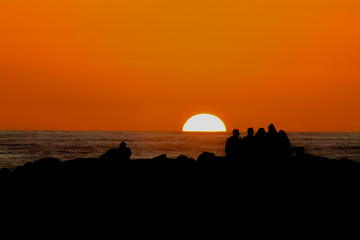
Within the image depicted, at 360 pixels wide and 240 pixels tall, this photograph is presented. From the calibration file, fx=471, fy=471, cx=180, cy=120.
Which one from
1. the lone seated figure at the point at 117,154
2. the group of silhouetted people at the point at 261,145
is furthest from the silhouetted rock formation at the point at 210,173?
the lone seated figure at the point at 117,154

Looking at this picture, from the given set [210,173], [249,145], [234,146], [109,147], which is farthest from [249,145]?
[109,147]

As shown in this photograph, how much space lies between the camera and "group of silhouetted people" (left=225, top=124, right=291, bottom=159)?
16.3 meters

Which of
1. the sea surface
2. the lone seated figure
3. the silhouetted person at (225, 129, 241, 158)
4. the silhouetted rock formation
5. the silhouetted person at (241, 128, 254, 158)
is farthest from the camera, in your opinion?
the sea surface

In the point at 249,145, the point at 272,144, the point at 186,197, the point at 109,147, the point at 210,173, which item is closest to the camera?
the point at 186,197

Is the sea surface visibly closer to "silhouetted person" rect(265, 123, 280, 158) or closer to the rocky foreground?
the rocky foreground

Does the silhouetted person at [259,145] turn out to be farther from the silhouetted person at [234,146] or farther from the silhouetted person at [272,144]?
the silhouetted person at [234,146]

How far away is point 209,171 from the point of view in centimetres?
1566

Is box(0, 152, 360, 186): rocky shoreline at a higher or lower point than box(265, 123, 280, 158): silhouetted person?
lower

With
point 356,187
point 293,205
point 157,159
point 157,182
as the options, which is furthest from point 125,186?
point 356,187

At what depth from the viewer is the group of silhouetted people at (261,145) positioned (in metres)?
16.3

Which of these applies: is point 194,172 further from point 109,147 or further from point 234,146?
point 109,147

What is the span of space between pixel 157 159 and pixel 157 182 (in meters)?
3.53

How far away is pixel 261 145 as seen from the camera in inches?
645

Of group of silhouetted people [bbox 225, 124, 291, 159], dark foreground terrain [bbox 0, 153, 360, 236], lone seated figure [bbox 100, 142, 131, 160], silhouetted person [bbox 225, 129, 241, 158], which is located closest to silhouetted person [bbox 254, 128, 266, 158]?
group of silhouetted people [bbox 225, 124, 291, 159]
